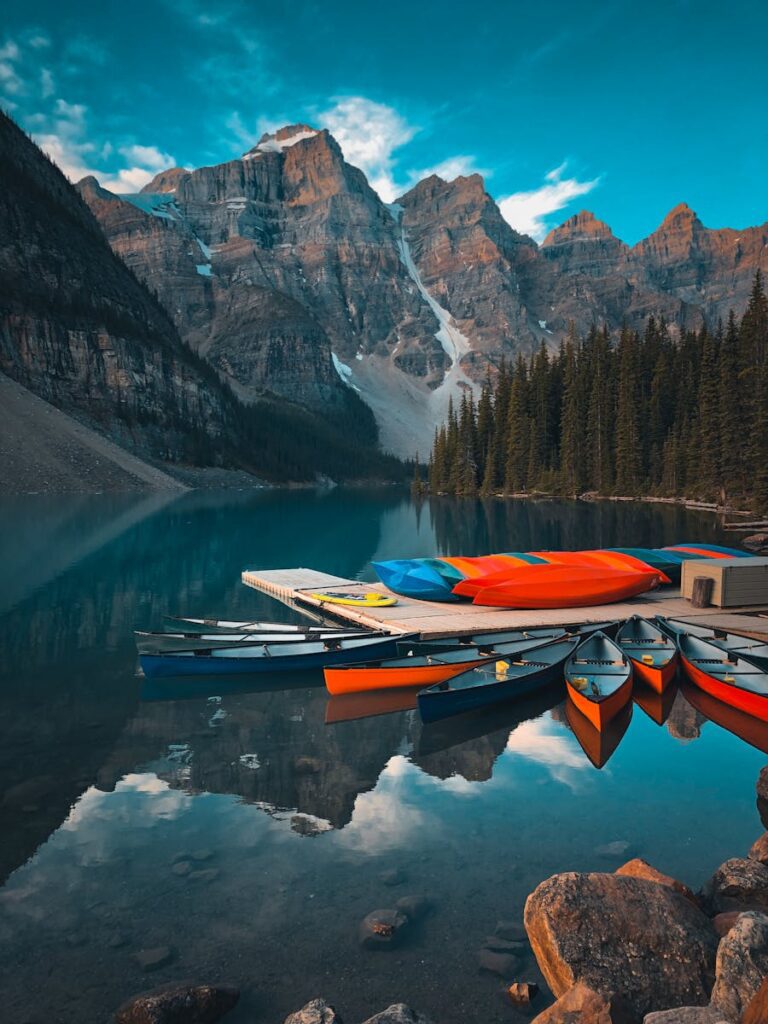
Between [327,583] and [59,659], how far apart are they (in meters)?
12.1

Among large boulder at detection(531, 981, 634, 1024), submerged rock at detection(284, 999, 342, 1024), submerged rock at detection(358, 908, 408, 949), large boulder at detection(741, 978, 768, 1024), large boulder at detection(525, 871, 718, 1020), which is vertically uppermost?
large boulder at detection(741, 978, 768, 1024)

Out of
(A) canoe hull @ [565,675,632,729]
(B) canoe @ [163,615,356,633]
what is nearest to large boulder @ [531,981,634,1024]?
(A) canoe hull @ [565,675,632,729]

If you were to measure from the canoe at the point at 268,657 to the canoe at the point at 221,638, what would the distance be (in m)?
0.28

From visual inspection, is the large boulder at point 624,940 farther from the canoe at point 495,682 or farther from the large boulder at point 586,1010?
the canoe at point 495,682

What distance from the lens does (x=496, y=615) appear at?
891 inches

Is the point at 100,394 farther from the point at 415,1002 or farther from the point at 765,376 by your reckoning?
the point at 415,1002

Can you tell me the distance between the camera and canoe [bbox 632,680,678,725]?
52.8ft

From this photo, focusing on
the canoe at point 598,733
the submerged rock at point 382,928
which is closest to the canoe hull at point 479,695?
the canoe at point 598,733

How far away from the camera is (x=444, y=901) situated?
8.49m

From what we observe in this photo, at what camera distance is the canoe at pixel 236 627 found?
20.5 meters

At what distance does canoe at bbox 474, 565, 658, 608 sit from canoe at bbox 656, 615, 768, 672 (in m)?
2.52

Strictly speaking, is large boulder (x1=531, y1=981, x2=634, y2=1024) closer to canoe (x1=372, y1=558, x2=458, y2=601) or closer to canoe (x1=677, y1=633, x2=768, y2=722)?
canoe (x1=677, y1=633, x2=768, y2=722)

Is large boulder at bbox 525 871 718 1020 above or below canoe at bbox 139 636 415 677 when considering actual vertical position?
above

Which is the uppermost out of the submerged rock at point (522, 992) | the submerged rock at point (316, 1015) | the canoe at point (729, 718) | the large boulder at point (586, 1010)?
the large boulder at point (586, 1010)
